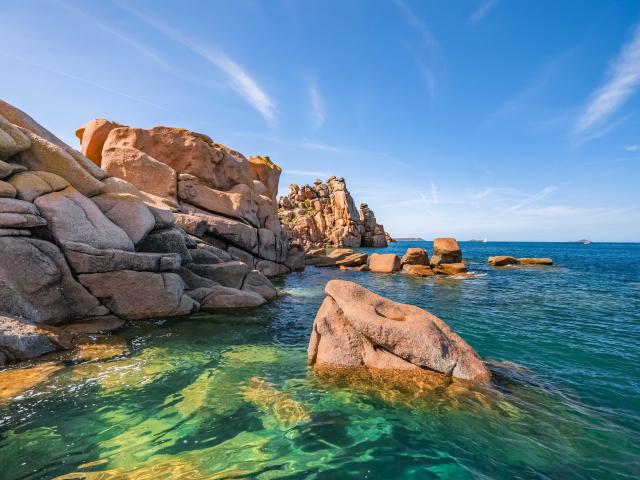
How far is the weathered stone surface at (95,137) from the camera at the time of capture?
27.6 metres

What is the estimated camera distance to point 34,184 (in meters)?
13.1

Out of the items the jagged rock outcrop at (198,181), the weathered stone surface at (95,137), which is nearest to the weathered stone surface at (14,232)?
the jagged rock outcrop at (198,181)

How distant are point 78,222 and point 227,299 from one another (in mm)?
7618

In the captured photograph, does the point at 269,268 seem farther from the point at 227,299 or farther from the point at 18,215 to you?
the point at 18,215

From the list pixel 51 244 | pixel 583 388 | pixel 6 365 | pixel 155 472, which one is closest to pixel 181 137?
pixel 51 244

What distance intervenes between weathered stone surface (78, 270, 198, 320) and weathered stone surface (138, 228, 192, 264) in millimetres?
2467

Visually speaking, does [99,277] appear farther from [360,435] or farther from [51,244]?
[360,435]

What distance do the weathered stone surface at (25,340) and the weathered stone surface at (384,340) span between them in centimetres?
805

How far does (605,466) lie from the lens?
554cm

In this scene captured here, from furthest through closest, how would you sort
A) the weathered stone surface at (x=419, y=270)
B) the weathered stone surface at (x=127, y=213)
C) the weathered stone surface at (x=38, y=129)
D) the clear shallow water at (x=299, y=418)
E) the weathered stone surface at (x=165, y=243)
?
the weathered stone surface at (x=419, y=270)
the weathered stone surface at (x=165, y=243)
the weathered stone surface at (x=127, y=213)
the weathered stone surface at (x=38, y=129)
the clear shallow water at (x=299, y=418)

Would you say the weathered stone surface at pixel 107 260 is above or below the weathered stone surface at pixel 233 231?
below

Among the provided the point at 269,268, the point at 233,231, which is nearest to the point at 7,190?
the point at 233,231

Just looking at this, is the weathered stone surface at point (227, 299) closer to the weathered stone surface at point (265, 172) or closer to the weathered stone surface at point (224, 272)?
the weathered stone surface at point (224, 272)

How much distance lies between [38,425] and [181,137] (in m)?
29.5
